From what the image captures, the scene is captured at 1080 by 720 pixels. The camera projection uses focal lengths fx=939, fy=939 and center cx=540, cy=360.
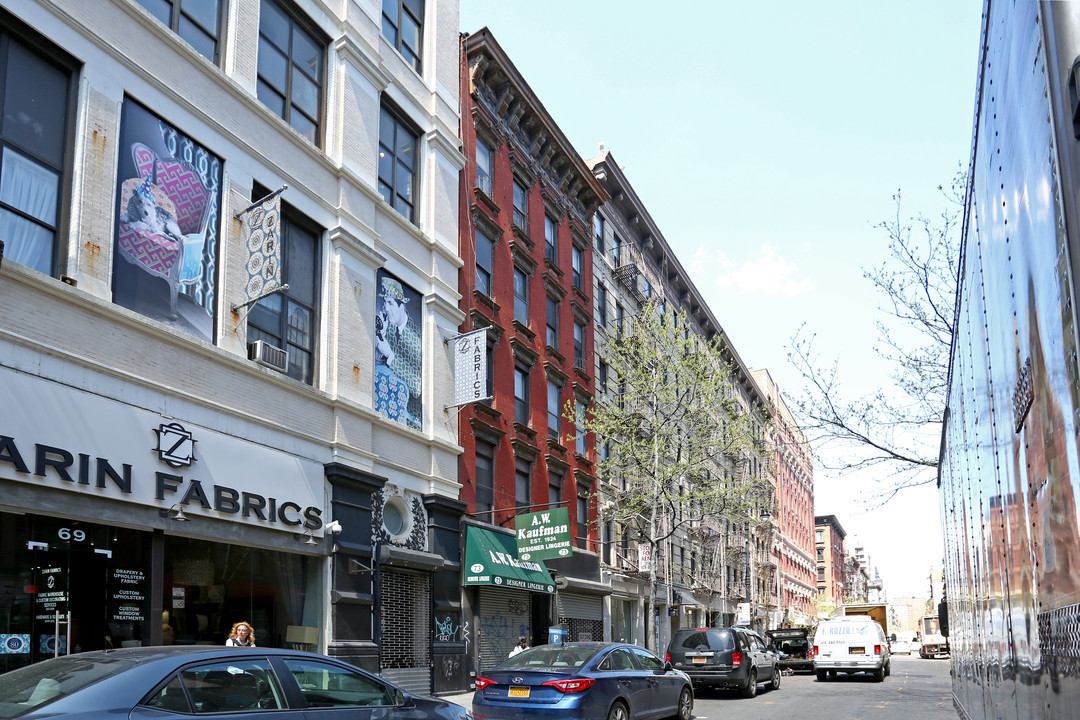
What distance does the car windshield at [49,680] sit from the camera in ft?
18.2

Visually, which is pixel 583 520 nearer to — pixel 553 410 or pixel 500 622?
pixel 553 410

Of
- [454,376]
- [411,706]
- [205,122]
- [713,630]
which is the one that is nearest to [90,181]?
[205,122]

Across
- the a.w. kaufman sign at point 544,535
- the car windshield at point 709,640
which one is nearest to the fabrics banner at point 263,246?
the a.w. kaufman sign at point 544,535

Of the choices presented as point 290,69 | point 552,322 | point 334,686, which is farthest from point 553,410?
point 334,686

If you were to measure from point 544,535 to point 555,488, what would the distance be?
6240 millimetres

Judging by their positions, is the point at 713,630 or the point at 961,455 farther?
the point at 713,630

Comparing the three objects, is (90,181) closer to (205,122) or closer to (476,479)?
(205,122)

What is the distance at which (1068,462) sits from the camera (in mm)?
2912

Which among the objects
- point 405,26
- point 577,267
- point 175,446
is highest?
point 405,26

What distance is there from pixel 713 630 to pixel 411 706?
16.9 metres

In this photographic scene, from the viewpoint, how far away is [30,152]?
11992mm

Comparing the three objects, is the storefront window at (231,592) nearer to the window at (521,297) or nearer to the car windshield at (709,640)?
the car windshield at (709,640)

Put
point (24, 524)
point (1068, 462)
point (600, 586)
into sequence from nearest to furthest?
point (1068, 462) < point (24, 524) < point (600, 586)

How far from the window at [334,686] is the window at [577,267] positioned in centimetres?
2658
